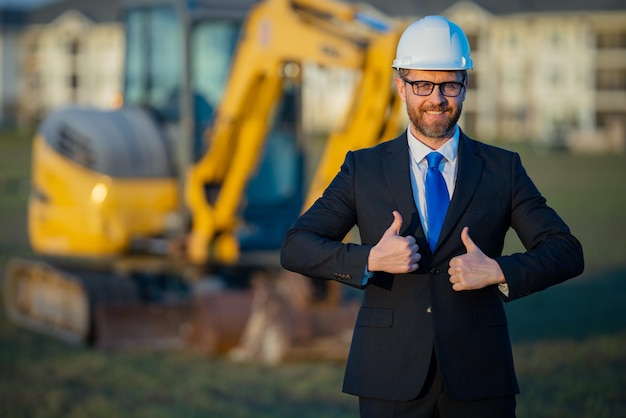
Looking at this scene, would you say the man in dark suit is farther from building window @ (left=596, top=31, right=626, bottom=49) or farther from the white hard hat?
building window @ (left=596, top=31, right=626, bottom=49)

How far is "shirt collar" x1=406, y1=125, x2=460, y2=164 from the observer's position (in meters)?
3.72

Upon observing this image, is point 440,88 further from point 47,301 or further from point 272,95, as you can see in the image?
point 47,301

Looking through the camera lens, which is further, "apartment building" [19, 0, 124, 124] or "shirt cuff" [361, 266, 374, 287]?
"apartment building" [19, 0, 124, 124]

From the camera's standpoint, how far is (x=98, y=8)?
226 feet

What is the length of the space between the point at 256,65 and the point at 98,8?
198ft

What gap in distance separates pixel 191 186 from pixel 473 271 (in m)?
7.83

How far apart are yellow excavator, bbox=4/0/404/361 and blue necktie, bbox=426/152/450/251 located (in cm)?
594

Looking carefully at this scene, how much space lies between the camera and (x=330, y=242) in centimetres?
364

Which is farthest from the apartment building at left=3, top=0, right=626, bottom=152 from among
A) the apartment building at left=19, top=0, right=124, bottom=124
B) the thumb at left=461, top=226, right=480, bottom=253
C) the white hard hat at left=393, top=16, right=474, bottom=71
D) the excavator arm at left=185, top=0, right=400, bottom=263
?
the thumb at left=461, top=226, right=480, bottom=253

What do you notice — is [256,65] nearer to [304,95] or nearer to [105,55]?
[304,95]

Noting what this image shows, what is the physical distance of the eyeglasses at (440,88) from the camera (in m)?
3.65

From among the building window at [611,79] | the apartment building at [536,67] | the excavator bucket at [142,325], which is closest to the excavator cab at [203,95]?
the excavator bucket at [142,325]

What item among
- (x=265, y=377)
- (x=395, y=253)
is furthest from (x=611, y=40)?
(x=395, y=253)

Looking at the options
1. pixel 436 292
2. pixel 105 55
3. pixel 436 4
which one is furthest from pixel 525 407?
pixel 105 55
